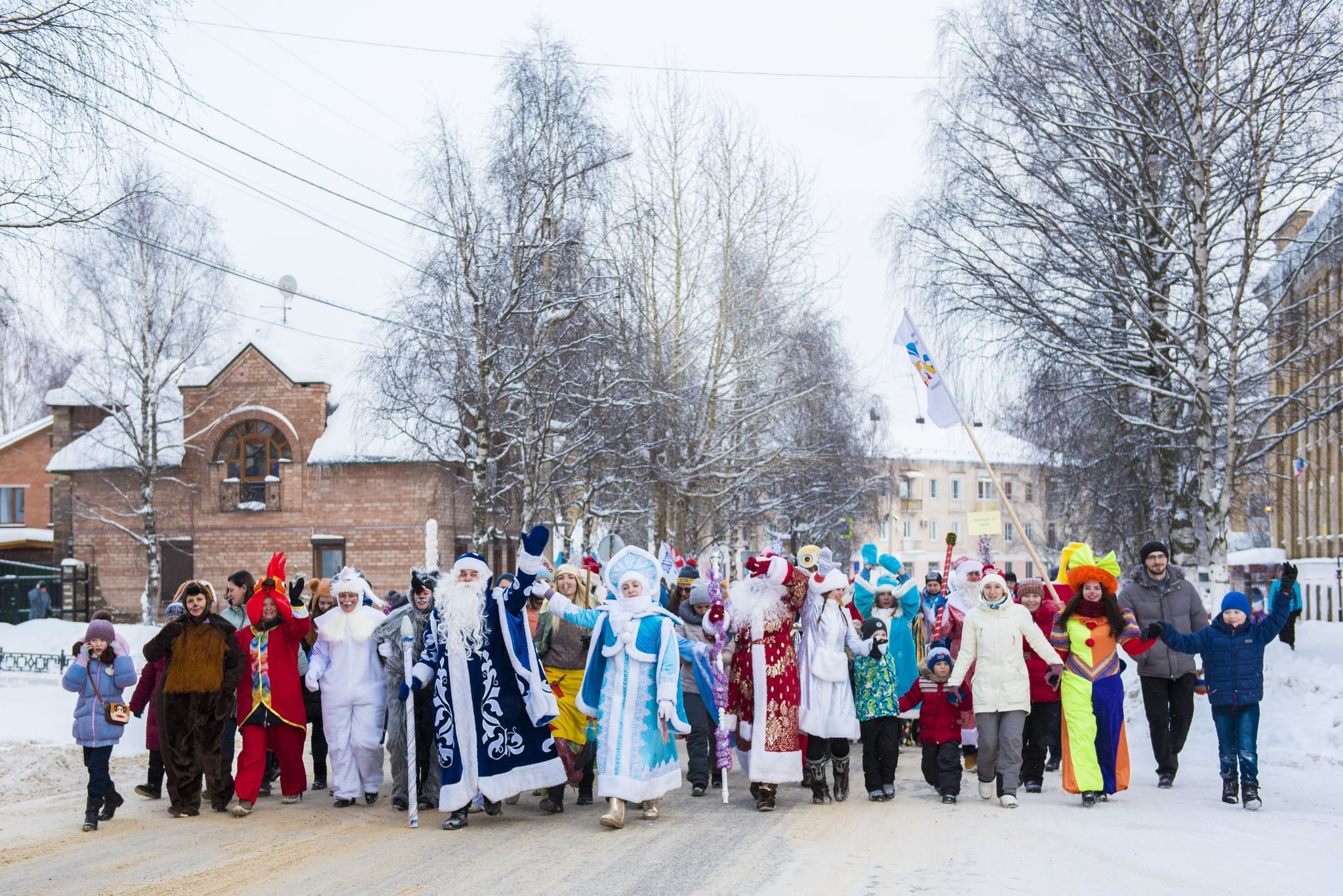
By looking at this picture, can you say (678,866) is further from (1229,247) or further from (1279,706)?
(1229,247)

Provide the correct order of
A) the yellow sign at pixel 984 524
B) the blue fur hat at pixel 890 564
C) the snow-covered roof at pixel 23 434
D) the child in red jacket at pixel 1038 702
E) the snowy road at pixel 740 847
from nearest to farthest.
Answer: the snowy road at pixel 740 847 < the child in red jacket at pixel 1038 702 < the blue fur hat at pixel 890 564 < the yellow sign at pixel 984 524 < the snow-covered roof at pixel 23 434

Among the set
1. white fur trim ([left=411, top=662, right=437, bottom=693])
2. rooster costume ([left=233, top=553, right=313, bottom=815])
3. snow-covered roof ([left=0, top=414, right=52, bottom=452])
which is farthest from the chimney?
snow-covered roof ([left=0, top=414, right=52, bottom=452])

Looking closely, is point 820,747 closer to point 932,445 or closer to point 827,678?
point 827,678

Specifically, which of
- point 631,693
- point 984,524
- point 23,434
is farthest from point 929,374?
point 23,434

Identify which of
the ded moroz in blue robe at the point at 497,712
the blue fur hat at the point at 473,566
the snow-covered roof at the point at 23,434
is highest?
the snow-covered roof at the point at 23,434

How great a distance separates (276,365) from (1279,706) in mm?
30285

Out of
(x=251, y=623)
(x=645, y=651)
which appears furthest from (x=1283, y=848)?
(x=251, y=623)

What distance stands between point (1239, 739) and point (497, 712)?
5.34m

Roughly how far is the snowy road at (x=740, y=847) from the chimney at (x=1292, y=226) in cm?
665

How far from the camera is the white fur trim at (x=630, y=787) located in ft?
30.1

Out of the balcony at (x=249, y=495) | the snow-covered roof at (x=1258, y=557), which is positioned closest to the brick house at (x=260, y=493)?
the balcony at (x=249, y=495)

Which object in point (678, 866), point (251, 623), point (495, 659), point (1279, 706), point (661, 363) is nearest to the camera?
point (678, 866)

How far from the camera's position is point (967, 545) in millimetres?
83312

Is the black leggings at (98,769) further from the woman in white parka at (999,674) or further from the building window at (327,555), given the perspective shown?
the building window at (327,555)
